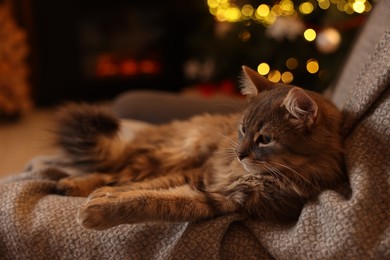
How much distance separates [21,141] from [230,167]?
255cm

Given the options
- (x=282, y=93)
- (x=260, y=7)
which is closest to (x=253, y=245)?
(x=282, y=93)

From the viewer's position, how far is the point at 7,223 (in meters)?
0.95

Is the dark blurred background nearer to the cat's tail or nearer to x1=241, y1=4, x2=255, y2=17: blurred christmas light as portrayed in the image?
x1=241, y1=4, x2=255, y2=17: blurred christmas light

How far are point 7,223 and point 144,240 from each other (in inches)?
12.6

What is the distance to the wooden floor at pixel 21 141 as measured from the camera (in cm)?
278

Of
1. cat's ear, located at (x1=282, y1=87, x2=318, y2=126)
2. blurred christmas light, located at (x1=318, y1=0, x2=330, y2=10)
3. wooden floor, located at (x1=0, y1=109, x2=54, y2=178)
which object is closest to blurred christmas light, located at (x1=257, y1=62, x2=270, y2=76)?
blurred christmas light, located at (x1=318, y1=0, x2=330, y2=10)

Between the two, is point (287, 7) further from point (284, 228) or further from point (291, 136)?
point (284, 228)

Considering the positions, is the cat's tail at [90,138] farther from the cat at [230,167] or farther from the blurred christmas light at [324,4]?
the blurred christmas light at [324,4]

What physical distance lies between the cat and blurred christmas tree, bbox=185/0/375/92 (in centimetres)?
136

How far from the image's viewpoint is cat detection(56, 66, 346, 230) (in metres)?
0.91

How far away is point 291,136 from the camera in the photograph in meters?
0.96

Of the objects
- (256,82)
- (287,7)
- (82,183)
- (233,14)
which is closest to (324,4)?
(287,7)

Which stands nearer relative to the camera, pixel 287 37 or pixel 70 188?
pixel 70 188

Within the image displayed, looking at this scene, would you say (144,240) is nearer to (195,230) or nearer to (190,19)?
(195,230)
